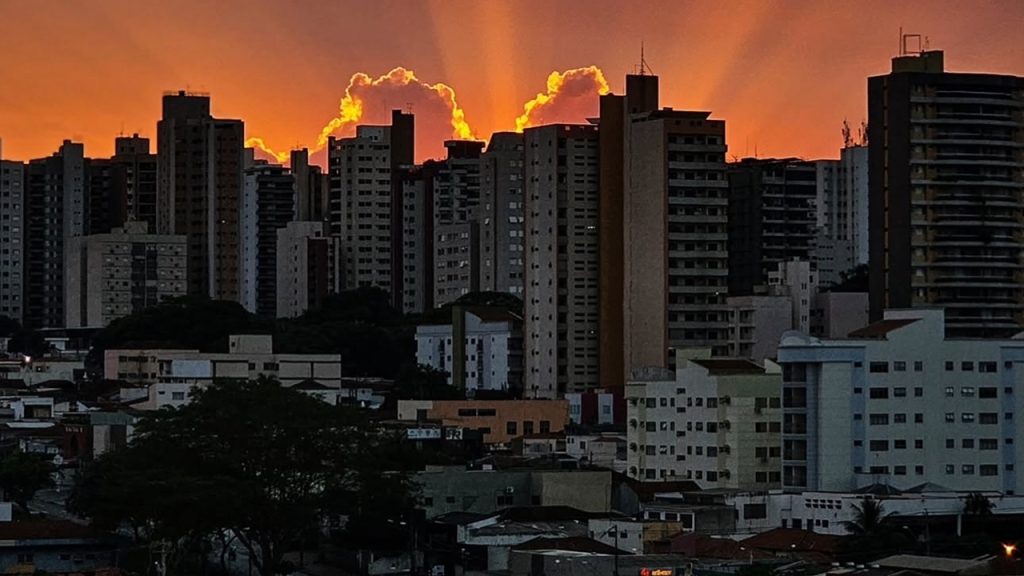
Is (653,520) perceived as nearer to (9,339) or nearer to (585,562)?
(585,562)

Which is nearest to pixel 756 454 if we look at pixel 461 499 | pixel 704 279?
pixel 461 499

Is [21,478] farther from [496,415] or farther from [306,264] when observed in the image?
[306,264]

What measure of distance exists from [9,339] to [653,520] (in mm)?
82328

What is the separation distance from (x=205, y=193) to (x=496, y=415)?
2287 inches

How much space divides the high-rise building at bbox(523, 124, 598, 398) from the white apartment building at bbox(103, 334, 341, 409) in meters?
7.27

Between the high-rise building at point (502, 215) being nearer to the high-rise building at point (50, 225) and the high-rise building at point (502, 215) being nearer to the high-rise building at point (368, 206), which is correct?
the high-rise building at point (368, 206)

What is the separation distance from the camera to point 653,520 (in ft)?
176

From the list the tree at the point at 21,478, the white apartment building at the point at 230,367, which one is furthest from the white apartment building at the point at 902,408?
the white apartment building at the point at 230,367

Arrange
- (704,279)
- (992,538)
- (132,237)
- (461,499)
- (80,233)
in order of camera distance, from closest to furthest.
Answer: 1. (992,538)
2. (461,499)
3. (704,279)
4. (132,237)
5. (80,233)

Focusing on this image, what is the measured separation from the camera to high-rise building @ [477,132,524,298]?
10931 centimetres

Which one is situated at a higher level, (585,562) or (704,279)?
(704,279)

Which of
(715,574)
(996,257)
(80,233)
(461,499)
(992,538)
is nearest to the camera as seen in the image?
(715,574)

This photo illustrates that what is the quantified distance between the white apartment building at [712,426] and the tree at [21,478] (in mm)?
15468

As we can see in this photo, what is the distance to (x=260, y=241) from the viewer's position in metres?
137
